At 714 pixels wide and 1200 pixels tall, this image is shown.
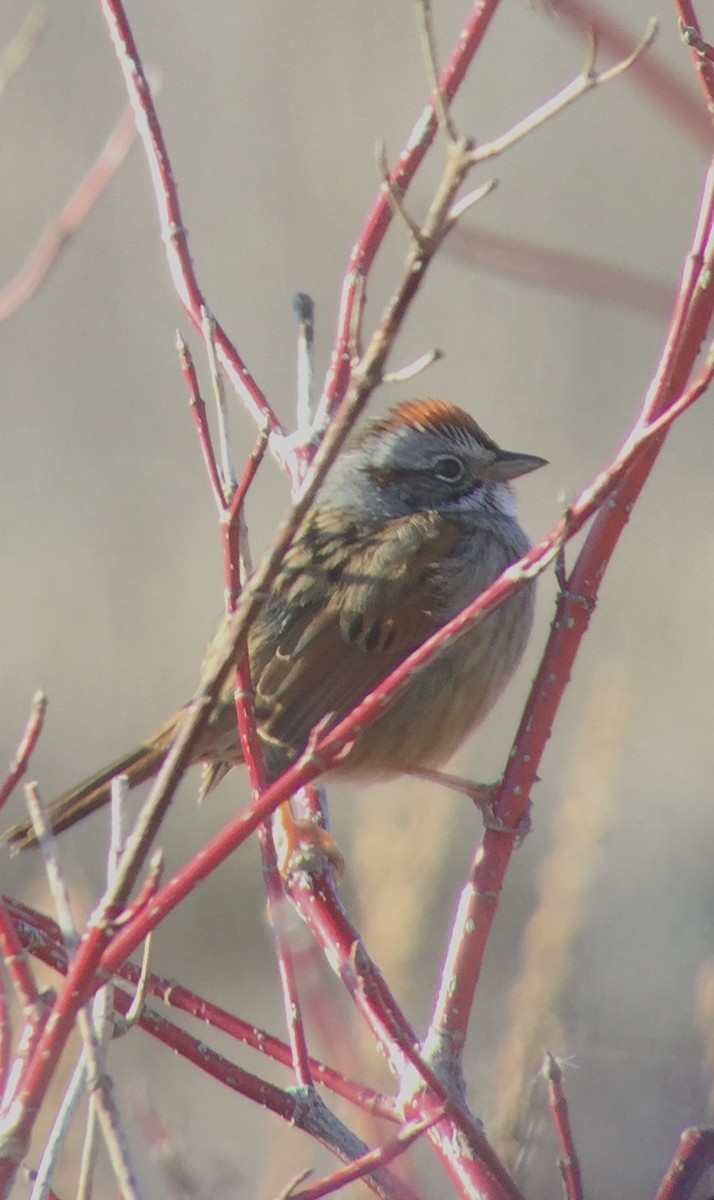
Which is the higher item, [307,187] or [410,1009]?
[307,187]

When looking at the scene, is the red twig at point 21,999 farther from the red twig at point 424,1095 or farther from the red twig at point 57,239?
the red twig at point 57,239

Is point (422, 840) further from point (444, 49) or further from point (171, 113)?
point (171, 113)

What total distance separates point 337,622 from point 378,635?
0.08 metres

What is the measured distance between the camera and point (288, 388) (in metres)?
6.31

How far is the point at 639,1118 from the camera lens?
4410 mm

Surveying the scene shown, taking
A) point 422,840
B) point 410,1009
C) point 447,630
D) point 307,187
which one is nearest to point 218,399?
point 447,630

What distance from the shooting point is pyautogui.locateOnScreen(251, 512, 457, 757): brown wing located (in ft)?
9.64

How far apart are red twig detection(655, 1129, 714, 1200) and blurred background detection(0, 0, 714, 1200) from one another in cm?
353

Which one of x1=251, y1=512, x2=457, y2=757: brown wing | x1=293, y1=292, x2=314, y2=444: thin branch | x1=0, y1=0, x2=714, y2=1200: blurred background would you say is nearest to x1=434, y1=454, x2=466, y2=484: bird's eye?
x1=251, y1=512, x2=457, y2=757: brown wing

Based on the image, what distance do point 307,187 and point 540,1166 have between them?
3.76m

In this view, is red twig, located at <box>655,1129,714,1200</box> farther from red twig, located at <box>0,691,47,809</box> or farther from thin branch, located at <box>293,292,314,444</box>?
thin branch, located at <box>293,292,314,444</box>

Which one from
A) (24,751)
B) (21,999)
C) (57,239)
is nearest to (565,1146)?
(21,999)

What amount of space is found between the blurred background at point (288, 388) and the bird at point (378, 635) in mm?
1755

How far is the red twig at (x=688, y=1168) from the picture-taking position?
4.29 feet
